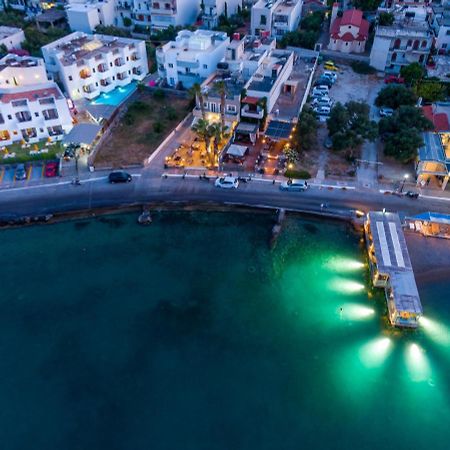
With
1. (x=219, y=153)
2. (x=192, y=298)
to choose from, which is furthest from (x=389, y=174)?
(x=192, y=298)

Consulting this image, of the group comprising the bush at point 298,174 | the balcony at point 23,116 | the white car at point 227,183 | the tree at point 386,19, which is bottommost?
the white car at point 227,183

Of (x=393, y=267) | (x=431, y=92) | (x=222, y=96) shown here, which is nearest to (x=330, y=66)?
(x=431, y=92)

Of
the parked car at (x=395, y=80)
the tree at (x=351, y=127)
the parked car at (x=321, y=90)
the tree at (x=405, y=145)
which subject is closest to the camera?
the tree at (x=405, y=145)

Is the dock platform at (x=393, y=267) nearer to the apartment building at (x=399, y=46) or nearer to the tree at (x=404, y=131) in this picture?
the tree at (x=404, y=131)

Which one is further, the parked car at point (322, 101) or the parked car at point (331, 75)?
the parked car at point (331, 75)

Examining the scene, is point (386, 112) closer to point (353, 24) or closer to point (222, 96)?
point (222, 96)

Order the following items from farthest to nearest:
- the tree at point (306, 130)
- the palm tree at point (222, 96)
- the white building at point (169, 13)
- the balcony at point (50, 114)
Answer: the white building at point (169, 13), the balcony at point (50, 114), the palm tree at point (222, 96), the tree at point (306, 130)

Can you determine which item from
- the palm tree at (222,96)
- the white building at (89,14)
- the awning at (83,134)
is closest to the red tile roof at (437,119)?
the palm tree at (222,96)
